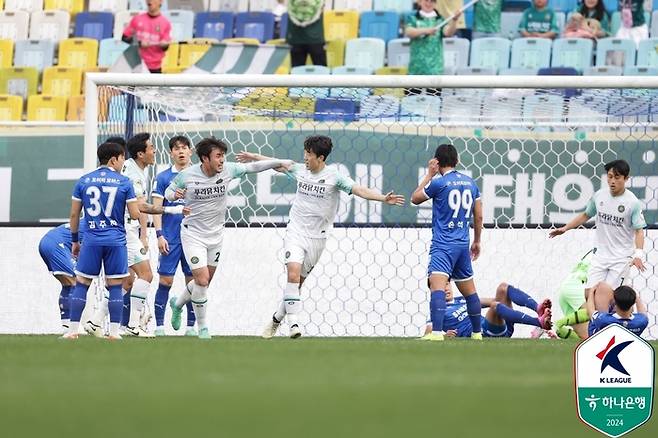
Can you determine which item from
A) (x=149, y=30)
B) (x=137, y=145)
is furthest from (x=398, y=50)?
(x=137, y=145)

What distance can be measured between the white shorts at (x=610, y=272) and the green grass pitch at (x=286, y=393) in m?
3.54

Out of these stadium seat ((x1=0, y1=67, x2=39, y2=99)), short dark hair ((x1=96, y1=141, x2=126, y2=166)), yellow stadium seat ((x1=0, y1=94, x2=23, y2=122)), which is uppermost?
stadium seat ((x1=0, y1=67, x2=39, y2=99))

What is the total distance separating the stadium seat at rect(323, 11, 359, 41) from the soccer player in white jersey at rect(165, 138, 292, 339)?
789cm

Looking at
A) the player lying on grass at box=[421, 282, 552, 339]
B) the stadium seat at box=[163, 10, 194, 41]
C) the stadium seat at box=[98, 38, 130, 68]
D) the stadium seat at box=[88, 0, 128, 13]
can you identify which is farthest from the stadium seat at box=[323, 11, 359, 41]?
the player lying on grass at box=[421, 282, 552, 339]

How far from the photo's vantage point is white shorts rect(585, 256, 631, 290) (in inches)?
506

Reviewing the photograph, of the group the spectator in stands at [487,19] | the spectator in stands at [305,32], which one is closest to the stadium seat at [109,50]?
the spectator in stands at [305,32]

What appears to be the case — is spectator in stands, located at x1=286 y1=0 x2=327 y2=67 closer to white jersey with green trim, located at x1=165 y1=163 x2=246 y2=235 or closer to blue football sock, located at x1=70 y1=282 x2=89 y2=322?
white jersey with green trim, located at x1=165 y1=163 x2=246 y2=235

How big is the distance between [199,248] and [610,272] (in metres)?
3.84

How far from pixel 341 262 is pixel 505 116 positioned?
7.59ft

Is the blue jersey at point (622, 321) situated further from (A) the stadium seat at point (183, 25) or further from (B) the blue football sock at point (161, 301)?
(A) the stadium seat at point (183, 25)

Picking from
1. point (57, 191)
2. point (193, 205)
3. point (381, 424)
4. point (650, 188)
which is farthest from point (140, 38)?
point (381, 424)

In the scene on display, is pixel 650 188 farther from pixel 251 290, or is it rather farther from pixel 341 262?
pixel 251 290

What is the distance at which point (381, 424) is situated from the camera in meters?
5.37

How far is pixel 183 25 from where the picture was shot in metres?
20.6
